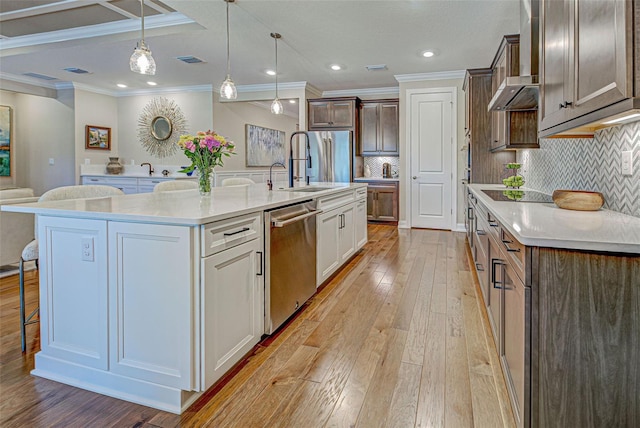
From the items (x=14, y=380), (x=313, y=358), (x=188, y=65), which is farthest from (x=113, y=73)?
(x=313, y=358)

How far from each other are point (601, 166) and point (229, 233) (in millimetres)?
1987

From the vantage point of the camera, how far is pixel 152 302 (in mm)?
1742

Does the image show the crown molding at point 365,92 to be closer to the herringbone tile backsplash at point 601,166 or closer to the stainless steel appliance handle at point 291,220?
the herringbone tile backsplash at point 601,166

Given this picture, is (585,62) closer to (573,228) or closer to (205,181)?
(573,228)

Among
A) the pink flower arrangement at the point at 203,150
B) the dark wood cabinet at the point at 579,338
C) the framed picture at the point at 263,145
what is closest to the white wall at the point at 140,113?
the framed picture at the point at 263,145

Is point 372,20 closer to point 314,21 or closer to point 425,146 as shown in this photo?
point 314,21

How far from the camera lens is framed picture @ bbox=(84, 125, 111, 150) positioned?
752cm

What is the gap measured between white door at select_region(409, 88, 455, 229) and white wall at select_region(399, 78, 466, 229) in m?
0.10

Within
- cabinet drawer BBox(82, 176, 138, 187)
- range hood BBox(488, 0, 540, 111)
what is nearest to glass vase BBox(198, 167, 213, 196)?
range hood BBox(488, 0, 540, 111)

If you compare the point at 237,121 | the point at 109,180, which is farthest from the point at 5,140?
the point at 237,121

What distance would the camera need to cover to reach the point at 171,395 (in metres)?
1.72

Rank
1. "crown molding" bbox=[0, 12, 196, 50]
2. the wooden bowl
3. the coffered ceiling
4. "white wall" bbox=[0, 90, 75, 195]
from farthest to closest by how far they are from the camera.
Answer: "white wall" bbox=[0, 90, 75, 195], "crown molding" bbox=[0, 12, 196, 50], the coffered ceiling, the wooden bowl

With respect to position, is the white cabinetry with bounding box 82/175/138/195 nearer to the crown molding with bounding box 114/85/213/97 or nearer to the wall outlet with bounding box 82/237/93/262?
the crown molding with bounding box 114/85/213/97

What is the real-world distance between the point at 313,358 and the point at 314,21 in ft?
11.6
